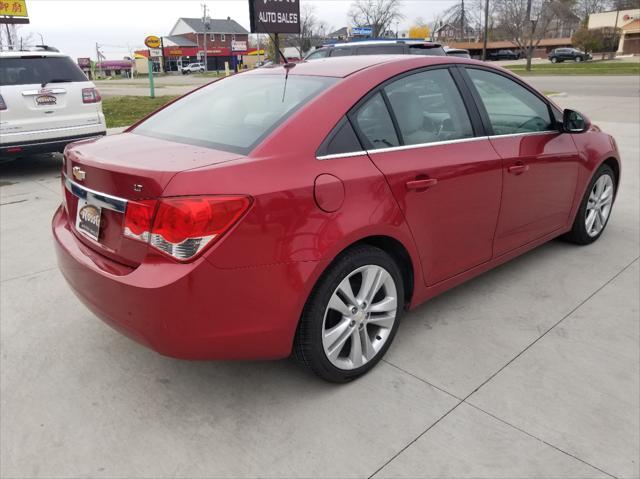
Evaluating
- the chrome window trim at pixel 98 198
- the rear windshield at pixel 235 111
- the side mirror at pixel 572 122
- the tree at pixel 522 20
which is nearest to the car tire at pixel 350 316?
the rear windshield at pixel 235 111

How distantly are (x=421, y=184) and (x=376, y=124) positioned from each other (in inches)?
15.1

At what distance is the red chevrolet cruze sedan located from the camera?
2184 mm

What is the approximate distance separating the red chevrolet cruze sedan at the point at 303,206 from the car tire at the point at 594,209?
983mm

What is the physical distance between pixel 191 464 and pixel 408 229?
1.48m

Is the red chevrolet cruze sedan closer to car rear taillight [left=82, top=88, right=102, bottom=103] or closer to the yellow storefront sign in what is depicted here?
car rear taillight [left=82, top=88, right=102, bottom=103]

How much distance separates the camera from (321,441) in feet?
7.77

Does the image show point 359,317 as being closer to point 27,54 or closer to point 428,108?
point 428,108

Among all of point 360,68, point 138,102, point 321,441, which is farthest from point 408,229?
point 138,102

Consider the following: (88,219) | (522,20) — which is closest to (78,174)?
(88,219)

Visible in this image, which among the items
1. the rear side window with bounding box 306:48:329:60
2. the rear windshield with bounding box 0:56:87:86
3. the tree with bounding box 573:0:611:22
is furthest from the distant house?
the rear windshield with bounding box 0:56:87:86

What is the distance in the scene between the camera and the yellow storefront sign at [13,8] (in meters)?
27.2

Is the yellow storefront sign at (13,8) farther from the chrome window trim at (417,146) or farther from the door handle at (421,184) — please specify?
the door handle at (421,184)

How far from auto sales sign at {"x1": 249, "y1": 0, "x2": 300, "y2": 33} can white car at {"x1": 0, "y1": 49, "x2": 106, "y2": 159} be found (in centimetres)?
616

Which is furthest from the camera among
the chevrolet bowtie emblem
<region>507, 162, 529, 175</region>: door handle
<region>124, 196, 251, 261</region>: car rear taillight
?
<region>507, 162, 529, 175</region>: door handle
